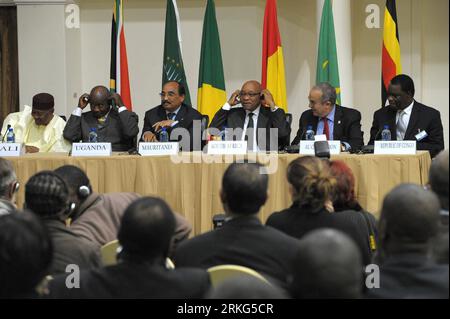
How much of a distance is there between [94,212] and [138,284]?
4.38ft

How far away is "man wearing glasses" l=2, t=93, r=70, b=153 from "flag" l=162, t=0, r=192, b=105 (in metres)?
1.17

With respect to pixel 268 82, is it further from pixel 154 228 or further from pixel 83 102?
pixel 154 228

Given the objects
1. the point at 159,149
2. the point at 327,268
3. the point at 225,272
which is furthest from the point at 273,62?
the point at 327,268

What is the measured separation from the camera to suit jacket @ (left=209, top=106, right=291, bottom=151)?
235 inches

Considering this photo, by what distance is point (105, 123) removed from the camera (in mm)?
6234

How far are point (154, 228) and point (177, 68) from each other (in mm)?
5025

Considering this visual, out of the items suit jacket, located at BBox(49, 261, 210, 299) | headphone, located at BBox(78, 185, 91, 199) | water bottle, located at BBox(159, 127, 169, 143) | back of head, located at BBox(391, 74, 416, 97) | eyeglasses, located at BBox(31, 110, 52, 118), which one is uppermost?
back of head, located at BBox(391, 74, 416, 97)

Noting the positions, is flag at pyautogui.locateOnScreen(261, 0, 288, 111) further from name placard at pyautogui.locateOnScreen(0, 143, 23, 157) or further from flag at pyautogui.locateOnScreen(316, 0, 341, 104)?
name placard at pyautogui.locateOnScreen(0, 143, 23, 157)

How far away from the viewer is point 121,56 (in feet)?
24.0

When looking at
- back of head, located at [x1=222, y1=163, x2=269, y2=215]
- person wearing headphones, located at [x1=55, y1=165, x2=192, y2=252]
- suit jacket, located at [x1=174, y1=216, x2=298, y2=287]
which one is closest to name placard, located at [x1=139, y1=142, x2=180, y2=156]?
person wearing headphones, located at [x1=55, y1=165, x2=192, y2=252]

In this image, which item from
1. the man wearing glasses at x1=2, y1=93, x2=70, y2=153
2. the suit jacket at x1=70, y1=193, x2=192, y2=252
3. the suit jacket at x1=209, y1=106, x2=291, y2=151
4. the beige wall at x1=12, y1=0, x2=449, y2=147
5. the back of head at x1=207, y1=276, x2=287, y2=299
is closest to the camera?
the back of head at x1=207, y1=276, x2=287, y2=299

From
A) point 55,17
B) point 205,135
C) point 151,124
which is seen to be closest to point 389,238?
point 205,135

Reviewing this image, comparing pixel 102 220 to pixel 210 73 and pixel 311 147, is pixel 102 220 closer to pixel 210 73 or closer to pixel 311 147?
pixel 311 147

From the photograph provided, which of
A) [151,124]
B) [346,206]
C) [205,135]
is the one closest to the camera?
[346,206]
